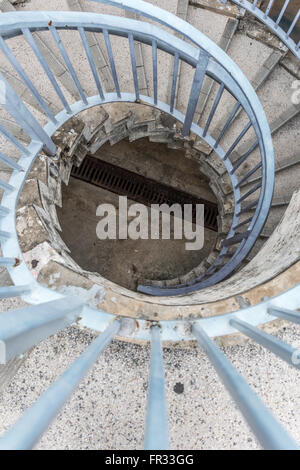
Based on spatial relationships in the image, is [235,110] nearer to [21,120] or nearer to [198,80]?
[198,80]

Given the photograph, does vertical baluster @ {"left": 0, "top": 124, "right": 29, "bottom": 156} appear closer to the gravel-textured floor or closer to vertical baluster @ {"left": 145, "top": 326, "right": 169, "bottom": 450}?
the gravel-textured floor

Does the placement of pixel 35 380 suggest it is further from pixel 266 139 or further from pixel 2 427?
pixel 266 139

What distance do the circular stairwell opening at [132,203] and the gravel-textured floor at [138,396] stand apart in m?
3.24

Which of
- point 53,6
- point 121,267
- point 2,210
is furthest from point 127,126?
point 121,267

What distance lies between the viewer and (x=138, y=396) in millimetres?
2273

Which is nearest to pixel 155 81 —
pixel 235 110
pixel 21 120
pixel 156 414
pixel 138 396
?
pixel 235 110

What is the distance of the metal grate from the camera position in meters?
5.86

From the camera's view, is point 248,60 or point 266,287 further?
point 248,60

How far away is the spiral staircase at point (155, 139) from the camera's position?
4.46 ft

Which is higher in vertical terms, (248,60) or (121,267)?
(248,60)

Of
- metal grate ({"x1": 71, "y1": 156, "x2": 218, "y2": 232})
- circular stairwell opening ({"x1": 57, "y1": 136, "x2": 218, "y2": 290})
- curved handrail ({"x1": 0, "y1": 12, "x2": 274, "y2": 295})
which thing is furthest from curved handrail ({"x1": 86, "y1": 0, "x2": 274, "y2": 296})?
metal grate ({"x1": 71, "y1": 156, "x2": 218, "y2": 232})

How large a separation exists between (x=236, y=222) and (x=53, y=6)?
3328mm

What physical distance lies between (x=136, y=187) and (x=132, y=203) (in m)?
0.30

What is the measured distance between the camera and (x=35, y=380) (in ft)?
7.59
